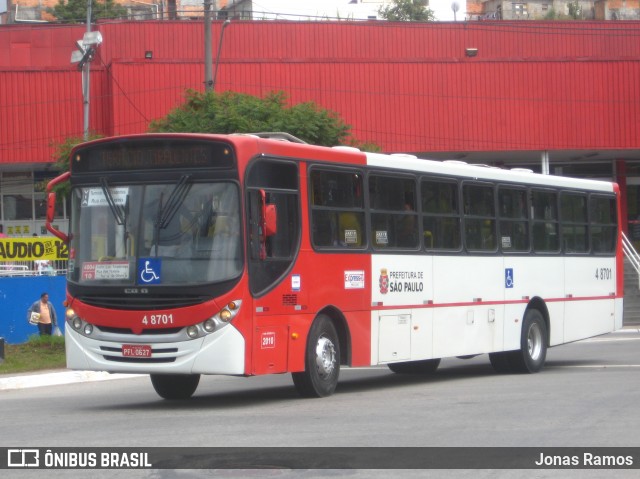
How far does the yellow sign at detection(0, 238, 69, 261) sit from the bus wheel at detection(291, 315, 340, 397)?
14073mm

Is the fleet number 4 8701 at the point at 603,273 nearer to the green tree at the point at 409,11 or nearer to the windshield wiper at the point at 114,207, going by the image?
the windshield wiper at the point at 114,207

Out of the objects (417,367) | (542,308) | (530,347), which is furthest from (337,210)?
(542,308)

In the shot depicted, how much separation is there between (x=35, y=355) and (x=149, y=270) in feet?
34.7

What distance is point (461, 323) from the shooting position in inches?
653

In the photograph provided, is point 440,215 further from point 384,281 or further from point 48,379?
point 48,379

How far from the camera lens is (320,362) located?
44.2 ft

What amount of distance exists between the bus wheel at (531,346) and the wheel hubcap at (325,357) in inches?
210

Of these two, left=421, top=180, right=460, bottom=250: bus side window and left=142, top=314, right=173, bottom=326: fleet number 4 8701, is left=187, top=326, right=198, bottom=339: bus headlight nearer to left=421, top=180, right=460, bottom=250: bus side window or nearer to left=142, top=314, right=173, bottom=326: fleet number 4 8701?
left=142, top=314, right=173, bottom=326: fleet number 4 8701

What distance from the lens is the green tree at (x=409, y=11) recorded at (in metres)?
77.4

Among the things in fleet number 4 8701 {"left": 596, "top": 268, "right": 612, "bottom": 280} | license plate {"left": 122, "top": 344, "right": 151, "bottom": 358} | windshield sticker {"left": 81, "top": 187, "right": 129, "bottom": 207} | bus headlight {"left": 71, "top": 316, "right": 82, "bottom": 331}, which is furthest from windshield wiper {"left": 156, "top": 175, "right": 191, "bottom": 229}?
fleet number 4 8701 {"left": 596, "top": 268, "right": 612, "bottom": 280}

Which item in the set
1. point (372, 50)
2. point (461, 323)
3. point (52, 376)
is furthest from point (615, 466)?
point (372, 50)

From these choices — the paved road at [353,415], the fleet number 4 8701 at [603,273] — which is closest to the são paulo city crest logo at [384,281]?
the paved road at [353,415]

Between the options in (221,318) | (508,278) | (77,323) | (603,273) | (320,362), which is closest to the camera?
(221,318)

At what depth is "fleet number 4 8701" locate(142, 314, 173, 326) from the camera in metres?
12.3
